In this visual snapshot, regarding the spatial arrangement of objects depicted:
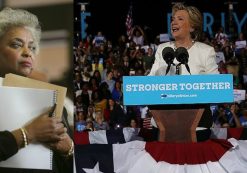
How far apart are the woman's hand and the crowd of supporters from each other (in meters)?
0.23

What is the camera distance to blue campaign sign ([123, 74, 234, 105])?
3127 mm

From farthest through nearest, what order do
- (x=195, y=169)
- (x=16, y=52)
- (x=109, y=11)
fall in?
(x=109, y=11) → (x=16, y=52) → (x=195, y=169)

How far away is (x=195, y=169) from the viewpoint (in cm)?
289

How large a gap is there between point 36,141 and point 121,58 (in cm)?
80

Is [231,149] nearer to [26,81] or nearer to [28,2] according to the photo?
[26,81]

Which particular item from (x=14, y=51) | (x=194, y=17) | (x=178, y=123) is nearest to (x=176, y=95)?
(x=178, y=123)

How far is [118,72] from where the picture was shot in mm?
3311

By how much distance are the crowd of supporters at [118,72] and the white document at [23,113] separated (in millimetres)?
332

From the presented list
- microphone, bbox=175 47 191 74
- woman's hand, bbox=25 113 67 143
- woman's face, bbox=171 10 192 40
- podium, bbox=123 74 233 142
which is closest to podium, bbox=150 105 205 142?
podium, bbox=123 74 233 142

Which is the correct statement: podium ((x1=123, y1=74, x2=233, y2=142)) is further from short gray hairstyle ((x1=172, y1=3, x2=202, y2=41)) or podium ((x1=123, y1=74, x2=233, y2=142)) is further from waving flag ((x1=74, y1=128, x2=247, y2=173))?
short gray hairstyle ((x1=172, y1=3, x2=202, y2=41))

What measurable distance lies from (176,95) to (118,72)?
1.38ft

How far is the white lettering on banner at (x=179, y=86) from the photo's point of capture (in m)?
3.12

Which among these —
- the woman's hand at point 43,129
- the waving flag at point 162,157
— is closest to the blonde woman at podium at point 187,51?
the waving flag at point 162,157

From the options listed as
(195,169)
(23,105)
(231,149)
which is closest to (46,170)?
(23,105)
